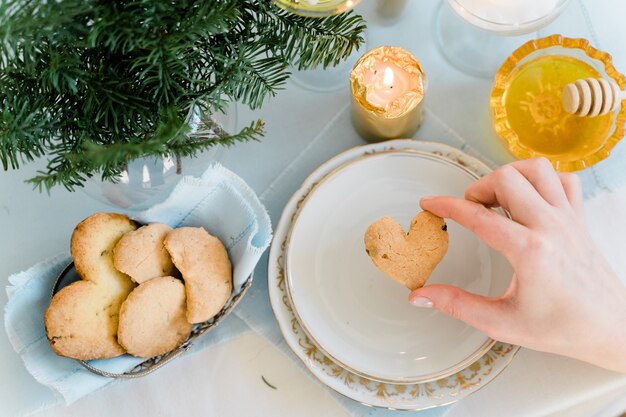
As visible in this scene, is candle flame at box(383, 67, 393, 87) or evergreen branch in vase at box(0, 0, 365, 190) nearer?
evergreen branch in vase at box(0, 0, 365, 190)

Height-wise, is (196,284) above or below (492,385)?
above

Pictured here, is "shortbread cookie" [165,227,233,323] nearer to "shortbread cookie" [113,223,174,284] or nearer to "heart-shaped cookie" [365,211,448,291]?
"shortbread cookie" [113,223,174,284]

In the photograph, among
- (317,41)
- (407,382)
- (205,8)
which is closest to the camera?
(205,8)

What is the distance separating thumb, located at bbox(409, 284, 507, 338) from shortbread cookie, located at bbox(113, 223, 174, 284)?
0.29 m

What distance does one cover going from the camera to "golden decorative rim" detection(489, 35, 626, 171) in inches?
30.1

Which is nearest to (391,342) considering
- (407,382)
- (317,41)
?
(407,382)

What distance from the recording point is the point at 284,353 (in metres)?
0.80

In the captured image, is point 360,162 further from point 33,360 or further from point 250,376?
point 33,360

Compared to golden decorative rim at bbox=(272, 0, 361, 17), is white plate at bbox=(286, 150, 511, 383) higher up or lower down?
lower down

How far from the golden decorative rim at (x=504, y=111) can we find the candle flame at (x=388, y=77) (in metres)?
0.15

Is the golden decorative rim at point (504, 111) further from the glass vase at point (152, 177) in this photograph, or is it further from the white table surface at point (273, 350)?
the glass vase at point (152, 177)

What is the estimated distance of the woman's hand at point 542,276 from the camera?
0.64 meters

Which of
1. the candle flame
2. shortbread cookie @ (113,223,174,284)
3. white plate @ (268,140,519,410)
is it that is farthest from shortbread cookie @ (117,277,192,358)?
the candle flame

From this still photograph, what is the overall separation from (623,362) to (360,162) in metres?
0.38
